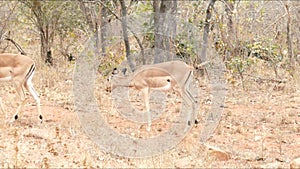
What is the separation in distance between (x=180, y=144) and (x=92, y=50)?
485 cm

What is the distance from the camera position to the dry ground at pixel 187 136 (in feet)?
15.7

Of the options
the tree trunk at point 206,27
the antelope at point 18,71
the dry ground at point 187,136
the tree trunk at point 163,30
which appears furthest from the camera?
the tree trunk at point 206,27

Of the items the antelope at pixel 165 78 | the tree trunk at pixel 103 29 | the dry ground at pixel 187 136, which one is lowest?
the dry ground at pixel 187 136

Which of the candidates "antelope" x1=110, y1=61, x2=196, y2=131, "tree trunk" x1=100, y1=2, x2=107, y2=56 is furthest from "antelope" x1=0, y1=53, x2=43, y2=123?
"tree trunk" x1=100, y1=2, x2=107, y2=56

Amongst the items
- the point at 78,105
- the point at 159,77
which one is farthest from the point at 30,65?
the point at 159,77

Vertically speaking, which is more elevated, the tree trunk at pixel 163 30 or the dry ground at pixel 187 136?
the tree trunk at pixel 163 30

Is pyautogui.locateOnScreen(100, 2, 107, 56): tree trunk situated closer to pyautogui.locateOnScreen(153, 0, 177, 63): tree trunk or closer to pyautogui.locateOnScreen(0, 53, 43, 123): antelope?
pyautogui.locateOnScreen(153, 0, 177, 63): tree trunk

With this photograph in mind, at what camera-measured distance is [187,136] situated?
19.6ft

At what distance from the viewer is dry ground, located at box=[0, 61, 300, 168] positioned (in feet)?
15.7

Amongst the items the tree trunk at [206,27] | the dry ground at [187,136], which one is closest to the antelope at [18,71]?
the dry ground at [187,136]

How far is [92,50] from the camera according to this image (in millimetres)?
9984

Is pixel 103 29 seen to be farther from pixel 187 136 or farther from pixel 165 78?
pixel 187 136

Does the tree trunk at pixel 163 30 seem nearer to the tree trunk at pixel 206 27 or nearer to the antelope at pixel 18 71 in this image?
the tree trunk at pixel 206 27

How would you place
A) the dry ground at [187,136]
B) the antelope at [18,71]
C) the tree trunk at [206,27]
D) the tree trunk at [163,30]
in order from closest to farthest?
the dry ground at [187,136] → the antelope at [18,71] → the tree trunk at [163,30] → the tree trunk at [206,27]
